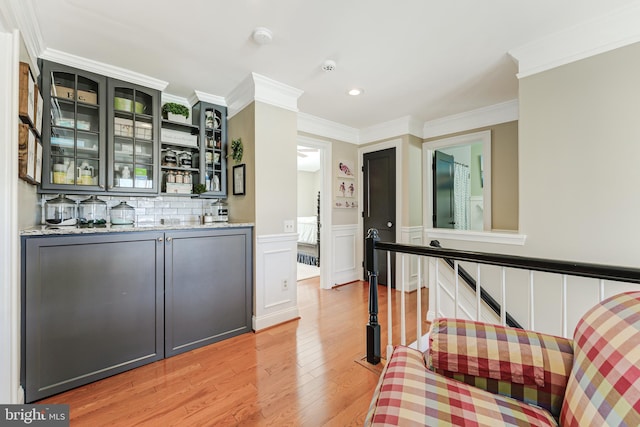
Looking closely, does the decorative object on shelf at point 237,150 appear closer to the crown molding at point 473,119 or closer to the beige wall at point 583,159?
the beige wall at point 583,159

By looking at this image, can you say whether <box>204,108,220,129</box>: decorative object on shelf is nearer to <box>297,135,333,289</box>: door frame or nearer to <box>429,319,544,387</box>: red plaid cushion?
<box>297,135,333,289</box>: door frame

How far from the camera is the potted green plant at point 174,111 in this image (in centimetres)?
275

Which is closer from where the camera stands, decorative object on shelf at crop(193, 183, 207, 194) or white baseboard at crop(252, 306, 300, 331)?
white baseboard at crop(252, 306, 300, 331)

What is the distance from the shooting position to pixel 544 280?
6.92ft

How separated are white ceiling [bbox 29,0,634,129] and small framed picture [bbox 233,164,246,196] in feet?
2.68

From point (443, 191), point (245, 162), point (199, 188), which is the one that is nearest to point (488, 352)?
point (245, 162)

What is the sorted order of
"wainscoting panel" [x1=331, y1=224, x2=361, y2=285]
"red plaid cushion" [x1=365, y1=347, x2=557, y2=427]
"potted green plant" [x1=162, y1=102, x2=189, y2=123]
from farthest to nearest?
"wainscoting panel" [x1=331, y1=224, x2=361, y2=285], "potted green plant" [x1=162, y1=102, x2=189, y2=123], "red plaid cushion" [x1=365, y1=347, x2=557, y2=427]

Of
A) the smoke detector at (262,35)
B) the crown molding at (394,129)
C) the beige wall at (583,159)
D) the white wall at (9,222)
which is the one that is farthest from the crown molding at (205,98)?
the beige wall at (583,159)

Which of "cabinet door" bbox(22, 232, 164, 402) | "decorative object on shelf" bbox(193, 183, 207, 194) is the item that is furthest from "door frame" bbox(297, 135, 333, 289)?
"cabinet door" bbox(22, 232, 164, 402)

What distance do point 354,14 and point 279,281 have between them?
7.75 feet

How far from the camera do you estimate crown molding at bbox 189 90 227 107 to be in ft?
9.36

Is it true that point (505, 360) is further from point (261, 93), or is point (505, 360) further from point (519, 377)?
point (261, 93)

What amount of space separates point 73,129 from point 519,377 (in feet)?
10.8

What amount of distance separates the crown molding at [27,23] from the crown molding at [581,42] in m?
3.32
